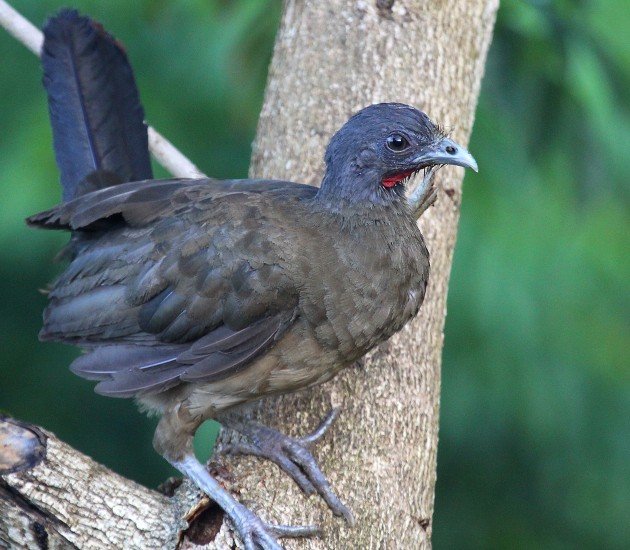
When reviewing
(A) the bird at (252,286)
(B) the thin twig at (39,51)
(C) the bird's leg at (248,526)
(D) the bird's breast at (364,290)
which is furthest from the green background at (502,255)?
(C) the bird's leg at (248,526)

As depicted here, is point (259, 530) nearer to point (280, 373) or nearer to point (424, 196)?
point (280, 373)

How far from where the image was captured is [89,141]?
361 cm

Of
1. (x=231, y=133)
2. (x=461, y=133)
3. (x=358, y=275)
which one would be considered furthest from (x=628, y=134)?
(x=358, y=275)

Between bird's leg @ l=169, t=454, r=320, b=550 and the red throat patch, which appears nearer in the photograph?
bird's leg @ l=169, t=454, r=320, b=550

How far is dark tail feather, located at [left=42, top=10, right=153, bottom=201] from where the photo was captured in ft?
11.7

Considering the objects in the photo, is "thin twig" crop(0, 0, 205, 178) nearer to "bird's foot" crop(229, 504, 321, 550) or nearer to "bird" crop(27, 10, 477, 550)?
"bird" crop(27, 10, 477, 550)

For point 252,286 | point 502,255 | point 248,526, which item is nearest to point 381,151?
point 252,286

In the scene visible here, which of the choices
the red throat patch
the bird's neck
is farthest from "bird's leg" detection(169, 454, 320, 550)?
the red throat patch

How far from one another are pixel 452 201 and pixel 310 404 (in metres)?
0.98

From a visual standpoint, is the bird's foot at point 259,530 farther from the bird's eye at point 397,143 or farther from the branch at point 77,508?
the bird's eye at point 397,143

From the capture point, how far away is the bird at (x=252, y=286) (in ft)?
9.62

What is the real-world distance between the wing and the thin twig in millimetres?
410

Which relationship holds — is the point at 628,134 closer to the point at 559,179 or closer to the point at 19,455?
the point at 559,179

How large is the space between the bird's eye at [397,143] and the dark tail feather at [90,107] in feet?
3.58
